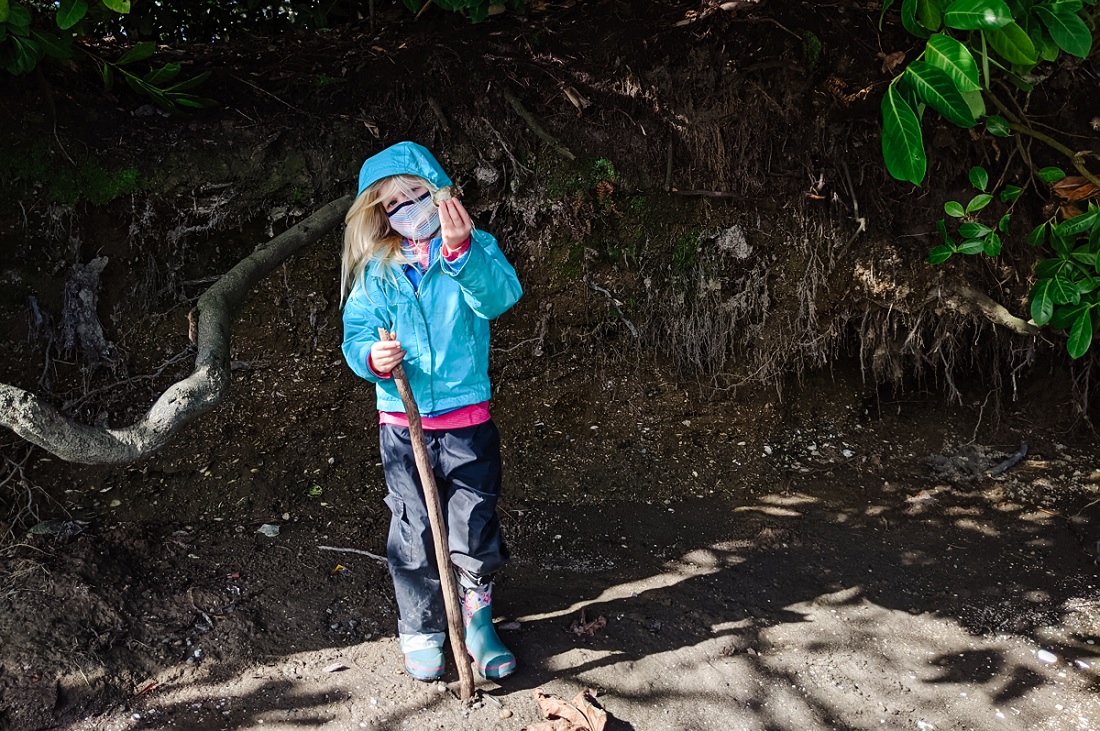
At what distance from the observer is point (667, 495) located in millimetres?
4215

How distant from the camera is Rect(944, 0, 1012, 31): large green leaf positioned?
2.42 metres

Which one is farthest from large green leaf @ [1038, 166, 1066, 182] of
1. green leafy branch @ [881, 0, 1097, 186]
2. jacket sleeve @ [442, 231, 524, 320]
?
jacket sleeve @ [442, 231, 524, 320]

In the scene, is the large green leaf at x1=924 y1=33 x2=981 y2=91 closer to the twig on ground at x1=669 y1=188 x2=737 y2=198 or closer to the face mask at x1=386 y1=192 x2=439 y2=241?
the twig on ground at x1=669 y1=188 x2=737 y2=198

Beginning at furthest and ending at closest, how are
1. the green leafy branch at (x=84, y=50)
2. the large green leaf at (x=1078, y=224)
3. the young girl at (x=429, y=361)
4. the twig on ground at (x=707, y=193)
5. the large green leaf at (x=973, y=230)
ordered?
the twig on ground at (x=707, y=193) < the large green leaf at (x=973, y=230) < the large green leaf at (x=1078, y=224) < the green leafy branch at (x=84, y=50) < the young girl at (x=429, y=361)

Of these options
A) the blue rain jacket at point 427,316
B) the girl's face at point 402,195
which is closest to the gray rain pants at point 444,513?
the blue rain jacket at point 427,316

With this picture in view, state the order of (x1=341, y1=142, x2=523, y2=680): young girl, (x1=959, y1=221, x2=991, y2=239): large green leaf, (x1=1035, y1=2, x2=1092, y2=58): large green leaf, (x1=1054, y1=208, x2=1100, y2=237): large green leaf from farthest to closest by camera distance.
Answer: (x1=959, y1=221, x2=991, y2=239): large green leaf → (x1=1054, y1=208, x2=1100, y2=237): large green leaf → (x1=1035, y1=2, x2=1092, y2=58): large green leaf → (x1=341, y1=142, x2=523, y2=680): young girl

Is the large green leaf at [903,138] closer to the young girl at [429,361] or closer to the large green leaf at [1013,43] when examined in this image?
the large green leaf at [1013,43]

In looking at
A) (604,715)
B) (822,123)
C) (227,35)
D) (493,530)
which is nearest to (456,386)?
(493,530)

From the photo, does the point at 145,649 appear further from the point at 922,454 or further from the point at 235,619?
the point at 922,454

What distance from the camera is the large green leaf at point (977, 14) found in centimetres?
242

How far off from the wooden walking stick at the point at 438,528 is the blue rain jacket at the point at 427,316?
0.32 ft

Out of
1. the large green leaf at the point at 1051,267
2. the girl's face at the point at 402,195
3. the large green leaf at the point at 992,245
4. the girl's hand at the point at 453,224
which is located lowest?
the large green leaf at the point at 1051,267

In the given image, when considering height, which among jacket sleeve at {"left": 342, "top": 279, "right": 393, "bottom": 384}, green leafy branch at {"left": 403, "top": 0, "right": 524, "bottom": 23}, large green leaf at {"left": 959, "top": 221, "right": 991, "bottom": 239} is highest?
green leafy branch at {"left": 403, "top": 0, "right": 524, "bottom": 23}

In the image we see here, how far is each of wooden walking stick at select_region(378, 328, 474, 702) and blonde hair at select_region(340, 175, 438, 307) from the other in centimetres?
29
